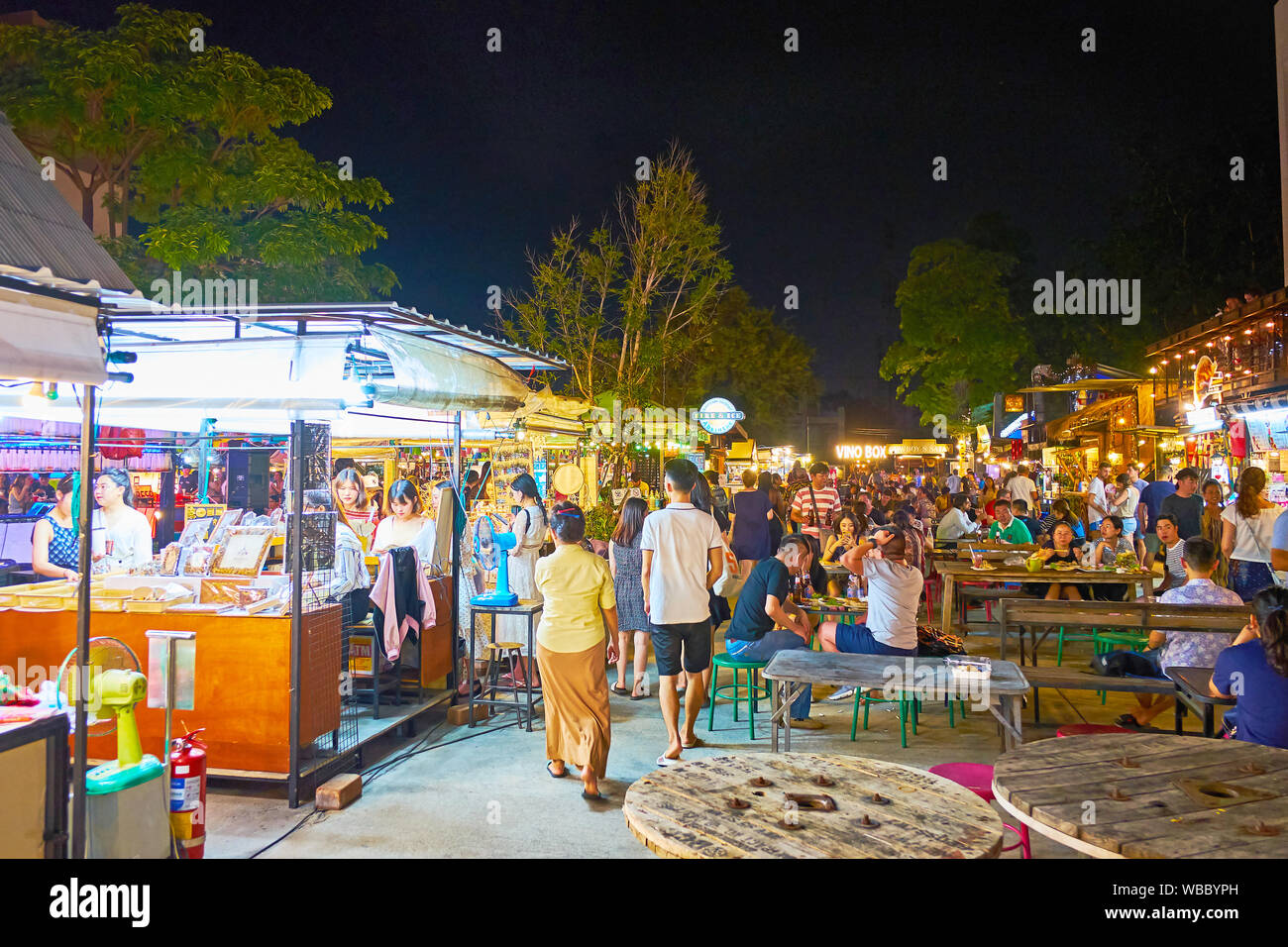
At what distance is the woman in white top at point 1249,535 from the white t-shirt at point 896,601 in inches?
171

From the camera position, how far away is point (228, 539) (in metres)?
6.19

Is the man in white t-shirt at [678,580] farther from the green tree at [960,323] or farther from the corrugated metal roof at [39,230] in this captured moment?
the green tree at [960,323]

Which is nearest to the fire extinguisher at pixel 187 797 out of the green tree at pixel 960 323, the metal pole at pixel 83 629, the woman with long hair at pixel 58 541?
the metal pole at pixel 83 629

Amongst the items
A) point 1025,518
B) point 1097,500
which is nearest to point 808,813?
point 1025,518

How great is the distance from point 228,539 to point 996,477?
29.5 meters

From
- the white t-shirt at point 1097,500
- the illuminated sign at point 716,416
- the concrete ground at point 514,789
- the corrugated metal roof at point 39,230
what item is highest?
the illuminated sign at point 716,416

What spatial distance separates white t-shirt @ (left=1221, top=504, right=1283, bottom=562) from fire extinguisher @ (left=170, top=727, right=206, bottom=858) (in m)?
9.09

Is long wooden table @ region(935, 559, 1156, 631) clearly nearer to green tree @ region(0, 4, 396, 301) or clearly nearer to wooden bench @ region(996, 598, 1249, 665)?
wooden bench @ region(996, 598, 1249, 665)

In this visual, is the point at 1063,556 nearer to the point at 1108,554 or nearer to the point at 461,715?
the point at 1108,554

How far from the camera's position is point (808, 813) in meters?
2.74

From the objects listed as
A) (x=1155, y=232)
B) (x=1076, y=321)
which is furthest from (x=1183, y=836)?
(x=1076, y=321)

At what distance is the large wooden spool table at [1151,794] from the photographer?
2488 millimetres

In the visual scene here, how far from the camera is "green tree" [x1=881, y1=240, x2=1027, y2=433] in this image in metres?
35.8
